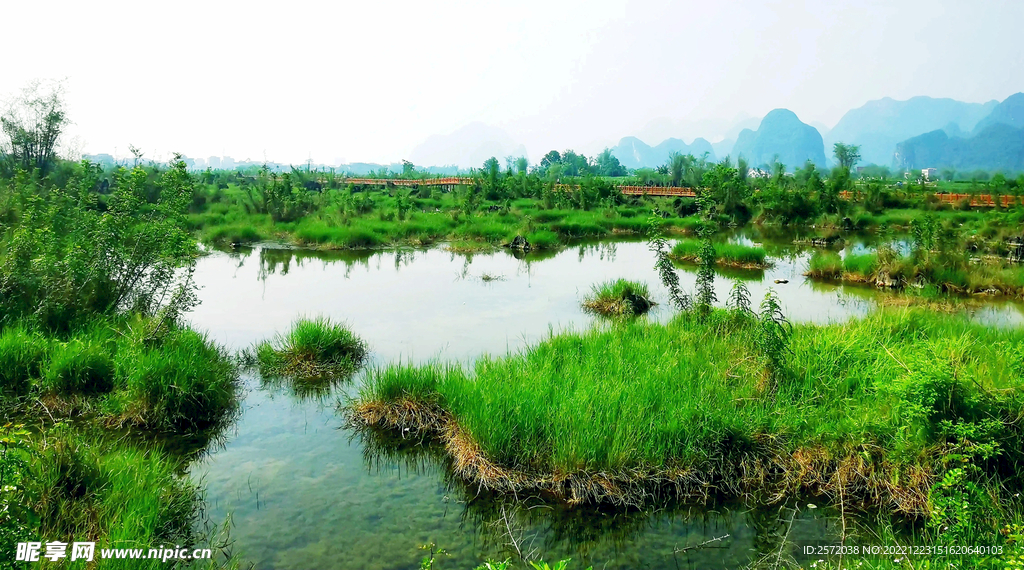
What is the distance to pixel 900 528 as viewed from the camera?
441 centimetres

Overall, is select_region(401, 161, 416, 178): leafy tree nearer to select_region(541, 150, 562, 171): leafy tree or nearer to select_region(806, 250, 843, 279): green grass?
select_region(541, 150, 562, 171): leafy tree

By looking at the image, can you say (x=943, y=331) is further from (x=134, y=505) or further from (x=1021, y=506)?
(x=134, y=505)

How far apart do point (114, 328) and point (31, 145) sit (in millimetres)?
23967

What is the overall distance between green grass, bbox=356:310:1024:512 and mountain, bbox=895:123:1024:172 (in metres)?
142

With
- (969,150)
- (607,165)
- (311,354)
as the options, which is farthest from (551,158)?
(969,150)

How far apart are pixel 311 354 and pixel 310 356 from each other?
0.03m

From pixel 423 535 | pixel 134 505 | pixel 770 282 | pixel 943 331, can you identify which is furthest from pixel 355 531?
pixel 770 282

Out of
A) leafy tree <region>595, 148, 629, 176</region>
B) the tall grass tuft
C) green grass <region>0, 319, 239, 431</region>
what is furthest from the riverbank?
leafy tree <region>595, 148, 629, 176</region>

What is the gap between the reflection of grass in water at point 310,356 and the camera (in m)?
7.39

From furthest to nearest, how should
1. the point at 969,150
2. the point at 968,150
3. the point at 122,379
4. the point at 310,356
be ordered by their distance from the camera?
the point at 968,150, the point at 969,150, the point at 310,356, the point at 122,379
